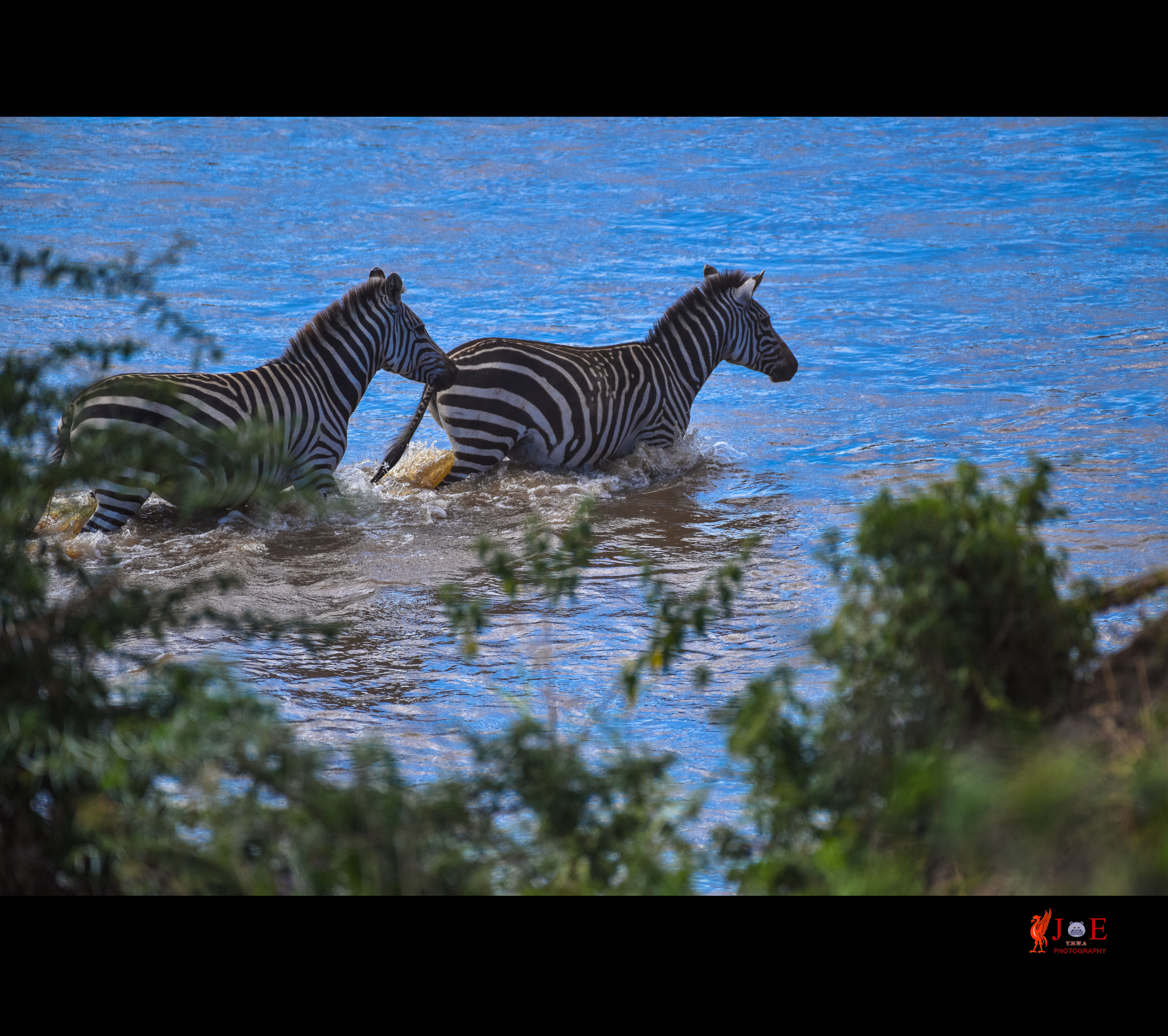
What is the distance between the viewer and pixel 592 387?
855 centimetres

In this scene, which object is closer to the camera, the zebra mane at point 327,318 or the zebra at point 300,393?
the zebra at point 300,393

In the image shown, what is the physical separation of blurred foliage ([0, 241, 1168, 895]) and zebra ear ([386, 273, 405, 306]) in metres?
5.00

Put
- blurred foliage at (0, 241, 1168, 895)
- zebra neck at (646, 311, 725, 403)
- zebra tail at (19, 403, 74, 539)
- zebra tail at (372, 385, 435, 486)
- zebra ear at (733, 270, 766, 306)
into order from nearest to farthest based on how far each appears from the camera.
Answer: blurred foliage at (0, 241, 1168, 895), zebra tail at (19, 403, 74, 539), zebra tail at (372, 385, 435, 486), zebra neck at (646, 311, 725, 403), zebra ear at (733, 270, 766, 306)

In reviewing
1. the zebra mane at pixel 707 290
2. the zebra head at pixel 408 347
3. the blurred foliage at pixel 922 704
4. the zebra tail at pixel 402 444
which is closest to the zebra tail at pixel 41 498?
the blurred foliage at pixel 922 704

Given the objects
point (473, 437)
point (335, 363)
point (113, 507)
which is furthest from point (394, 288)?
point (113, 507)

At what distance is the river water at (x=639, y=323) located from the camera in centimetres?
607

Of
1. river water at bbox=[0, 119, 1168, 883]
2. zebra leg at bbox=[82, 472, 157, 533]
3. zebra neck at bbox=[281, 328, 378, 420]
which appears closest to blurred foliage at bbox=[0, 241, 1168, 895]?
river water at bbox=[0, 119, 1168, 883]

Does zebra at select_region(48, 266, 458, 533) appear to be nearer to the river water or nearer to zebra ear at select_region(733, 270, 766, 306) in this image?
the river water

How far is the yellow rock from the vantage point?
8.61 meters
